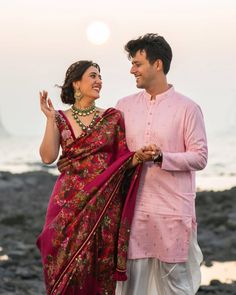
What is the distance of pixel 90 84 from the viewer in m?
5.71

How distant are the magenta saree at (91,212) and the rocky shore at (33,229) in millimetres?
4680

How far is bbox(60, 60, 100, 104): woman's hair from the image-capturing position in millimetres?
5758

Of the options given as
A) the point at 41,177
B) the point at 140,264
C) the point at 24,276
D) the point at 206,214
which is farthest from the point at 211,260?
the point at 41,177

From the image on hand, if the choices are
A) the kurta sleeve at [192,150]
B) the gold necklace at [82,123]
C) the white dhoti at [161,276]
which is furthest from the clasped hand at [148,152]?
the white dhoti at [161,276]

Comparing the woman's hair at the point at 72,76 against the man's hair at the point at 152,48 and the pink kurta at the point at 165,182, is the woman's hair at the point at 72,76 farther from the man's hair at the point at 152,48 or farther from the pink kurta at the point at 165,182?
the pink kurta at the point at 165,182

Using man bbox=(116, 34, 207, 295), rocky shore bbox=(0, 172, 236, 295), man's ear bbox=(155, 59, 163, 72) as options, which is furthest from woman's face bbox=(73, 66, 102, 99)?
rocky shore bbox=(0, 172, 236, 295)

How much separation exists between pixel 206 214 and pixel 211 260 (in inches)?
237

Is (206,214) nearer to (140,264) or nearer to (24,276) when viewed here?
(24,276)

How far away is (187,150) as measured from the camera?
561 centimetres

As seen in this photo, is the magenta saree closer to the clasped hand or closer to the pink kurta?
the pink kurta

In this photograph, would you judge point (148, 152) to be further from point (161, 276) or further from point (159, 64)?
point (161, 276)

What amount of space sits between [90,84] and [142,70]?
1.12ft

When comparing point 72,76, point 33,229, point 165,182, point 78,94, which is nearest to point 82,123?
point 78,94

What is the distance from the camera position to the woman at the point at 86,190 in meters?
5.70
